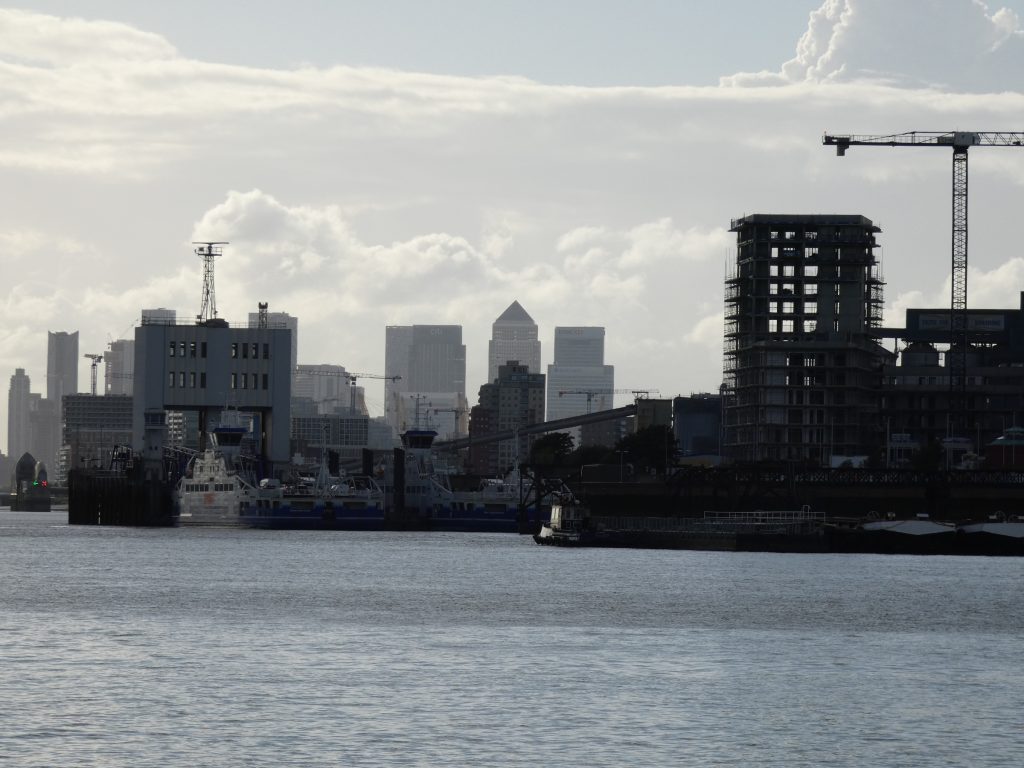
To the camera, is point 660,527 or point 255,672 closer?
point 255,672

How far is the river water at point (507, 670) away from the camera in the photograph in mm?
54062

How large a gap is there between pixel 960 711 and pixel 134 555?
10471 cm

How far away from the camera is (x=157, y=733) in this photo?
55.4 meters

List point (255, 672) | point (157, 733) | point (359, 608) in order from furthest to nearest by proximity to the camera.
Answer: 1. point (359, 608)
2. point (255, 672)
3. point (157, 733)

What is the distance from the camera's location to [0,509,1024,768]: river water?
5406 cm

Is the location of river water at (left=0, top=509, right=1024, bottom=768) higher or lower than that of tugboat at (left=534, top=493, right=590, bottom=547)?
lower

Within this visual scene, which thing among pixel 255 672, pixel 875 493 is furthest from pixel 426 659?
pixel 875 493

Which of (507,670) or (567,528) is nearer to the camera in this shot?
(507,670)

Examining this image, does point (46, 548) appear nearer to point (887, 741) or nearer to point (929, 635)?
point (929, 635)

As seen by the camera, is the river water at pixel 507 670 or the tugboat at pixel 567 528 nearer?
the river water at pixel 507 670

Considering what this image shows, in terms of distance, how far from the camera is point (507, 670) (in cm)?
7088

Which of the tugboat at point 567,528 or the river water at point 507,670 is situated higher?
the tugboat at point 567,528

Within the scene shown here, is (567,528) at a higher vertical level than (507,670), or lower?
higher

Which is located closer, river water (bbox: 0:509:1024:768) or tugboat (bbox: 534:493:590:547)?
river water (bbox: 0:509:1024:768)
